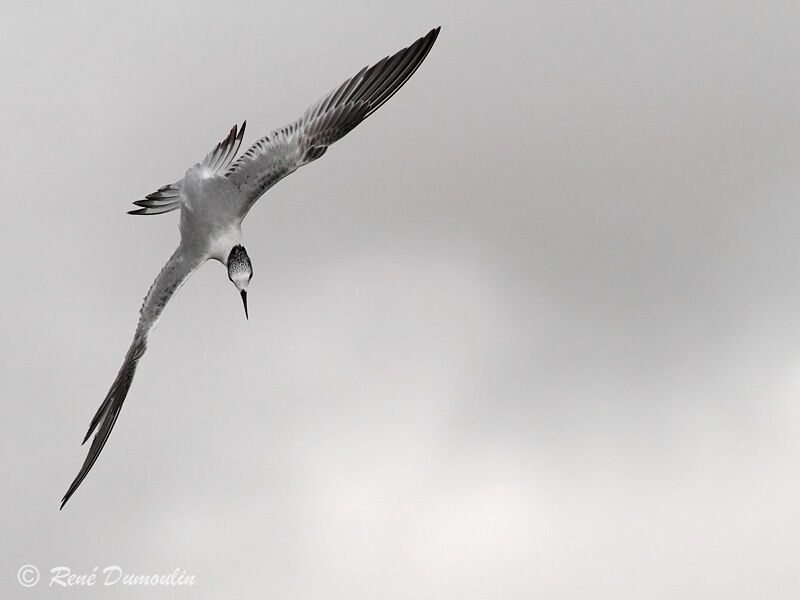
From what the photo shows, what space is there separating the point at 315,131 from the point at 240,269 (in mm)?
3048

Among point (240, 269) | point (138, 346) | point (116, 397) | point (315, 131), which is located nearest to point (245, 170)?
point (315, 131)

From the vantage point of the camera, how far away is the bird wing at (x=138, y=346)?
2052cm

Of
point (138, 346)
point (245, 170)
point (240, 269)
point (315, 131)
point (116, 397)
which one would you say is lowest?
point (116, 397)

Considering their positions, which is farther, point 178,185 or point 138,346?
point 138,346

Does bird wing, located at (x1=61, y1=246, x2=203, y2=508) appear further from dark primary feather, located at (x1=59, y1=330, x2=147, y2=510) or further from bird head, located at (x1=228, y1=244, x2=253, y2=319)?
bird head, located at (x1=228, y1=244, x2=253, y2=319)

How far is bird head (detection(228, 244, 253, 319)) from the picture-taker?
1962 centimetres

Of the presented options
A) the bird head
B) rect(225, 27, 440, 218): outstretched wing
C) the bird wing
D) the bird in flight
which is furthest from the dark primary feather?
rect(225, 27, 440, 218): outstretched wing

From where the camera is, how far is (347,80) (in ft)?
60.6

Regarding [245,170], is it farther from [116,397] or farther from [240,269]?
[116,397]

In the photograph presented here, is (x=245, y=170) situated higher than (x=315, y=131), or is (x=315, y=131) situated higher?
(x=315, y=131)

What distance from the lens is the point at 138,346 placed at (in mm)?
22078

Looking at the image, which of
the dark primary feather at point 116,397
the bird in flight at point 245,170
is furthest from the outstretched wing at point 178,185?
the dark primary feather at point 116,397

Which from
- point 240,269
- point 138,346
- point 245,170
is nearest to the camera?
point 245,170

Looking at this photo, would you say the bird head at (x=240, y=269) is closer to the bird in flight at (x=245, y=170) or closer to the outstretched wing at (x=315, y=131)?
the bird in flight at (x=245, y=170)
